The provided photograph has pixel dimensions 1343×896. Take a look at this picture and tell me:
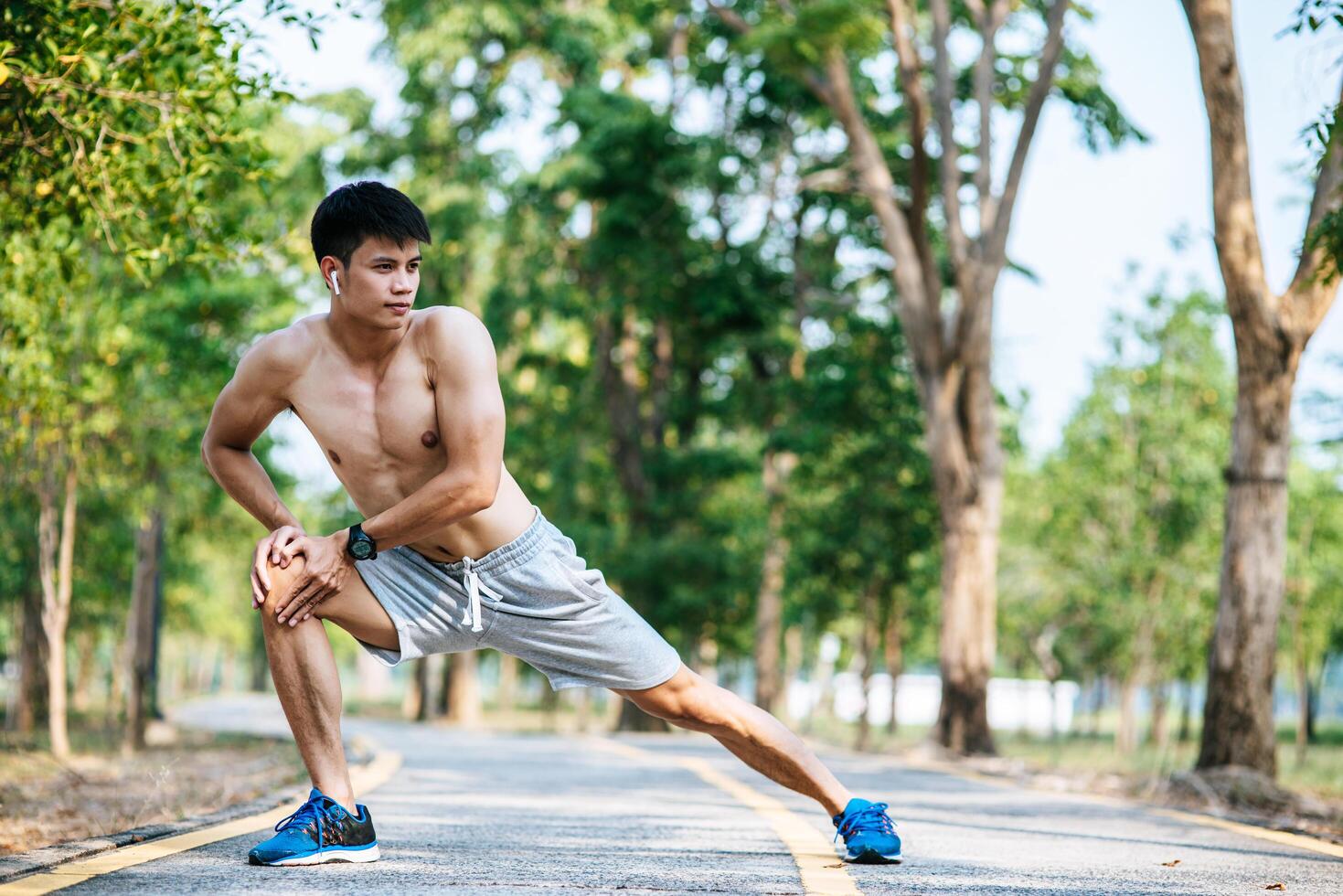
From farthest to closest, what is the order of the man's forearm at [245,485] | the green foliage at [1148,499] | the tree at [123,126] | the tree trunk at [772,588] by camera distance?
the green foliage at [1148,499], the tree trunk at [772,588], the tree at [123,126], the man's forearm at [245,485]

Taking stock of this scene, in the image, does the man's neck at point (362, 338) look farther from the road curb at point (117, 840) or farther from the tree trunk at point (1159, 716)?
the tree trunk at point (1159, 716)

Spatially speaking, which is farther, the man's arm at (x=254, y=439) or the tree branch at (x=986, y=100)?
the tree branch at (x=986, y=100)

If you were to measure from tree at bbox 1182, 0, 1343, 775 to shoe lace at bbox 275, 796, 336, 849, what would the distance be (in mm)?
7122

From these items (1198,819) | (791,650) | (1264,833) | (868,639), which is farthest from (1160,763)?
(791,650)

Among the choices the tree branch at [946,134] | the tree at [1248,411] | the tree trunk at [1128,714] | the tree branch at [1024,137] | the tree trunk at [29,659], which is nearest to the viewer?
the tree at [1248,411]

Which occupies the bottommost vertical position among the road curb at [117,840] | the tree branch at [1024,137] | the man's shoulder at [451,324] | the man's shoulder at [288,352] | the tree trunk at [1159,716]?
the tree trunk at [1159,716]

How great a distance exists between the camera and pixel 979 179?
15844mm

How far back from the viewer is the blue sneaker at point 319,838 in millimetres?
4164

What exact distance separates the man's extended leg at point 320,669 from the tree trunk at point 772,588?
70.8 feet

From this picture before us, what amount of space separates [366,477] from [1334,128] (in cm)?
486

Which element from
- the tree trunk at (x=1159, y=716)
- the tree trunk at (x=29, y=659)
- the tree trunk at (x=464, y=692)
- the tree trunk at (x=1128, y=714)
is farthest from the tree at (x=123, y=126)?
the tree trunk at (x=1128, y=714)

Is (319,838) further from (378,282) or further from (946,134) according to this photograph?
(946,134)

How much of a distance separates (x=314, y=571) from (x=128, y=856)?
949 millimetres

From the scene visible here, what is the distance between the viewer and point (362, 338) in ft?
14.2
